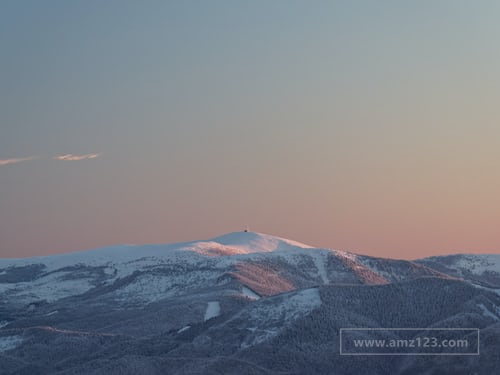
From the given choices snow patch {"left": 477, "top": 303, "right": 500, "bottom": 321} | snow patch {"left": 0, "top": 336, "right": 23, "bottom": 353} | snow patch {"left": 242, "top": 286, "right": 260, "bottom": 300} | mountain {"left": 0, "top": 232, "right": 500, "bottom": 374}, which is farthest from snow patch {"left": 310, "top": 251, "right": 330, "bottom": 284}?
snow patch {"left": 477, "top": 303, "right": 500, "bottom": 321}

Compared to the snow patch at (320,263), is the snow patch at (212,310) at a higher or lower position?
lower

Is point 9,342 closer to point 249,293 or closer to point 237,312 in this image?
point 237,312

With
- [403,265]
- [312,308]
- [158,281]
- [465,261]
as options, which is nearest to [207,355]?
[312,308]

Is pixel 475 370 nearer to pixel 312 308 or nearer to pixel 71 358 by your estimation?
pixel 312 308

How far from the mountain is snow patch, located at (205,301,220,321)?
0.13 metres

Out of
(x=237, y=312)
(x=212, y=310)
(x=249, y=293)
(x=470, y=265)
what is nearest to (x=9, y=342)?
(x=212, y=310)

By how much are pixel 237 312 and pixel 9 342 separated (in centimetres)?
2751

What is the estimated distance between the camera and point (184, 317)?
115 m

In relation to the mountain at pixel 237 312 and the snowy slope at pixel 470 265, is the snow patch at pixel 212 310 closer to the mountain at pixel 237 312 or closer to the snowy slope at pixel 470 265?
the mountain at pixel 237 312

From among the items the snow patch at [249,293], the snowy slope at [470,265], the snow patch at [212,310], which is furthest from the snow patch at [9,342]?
the snowy slope at [470,265]

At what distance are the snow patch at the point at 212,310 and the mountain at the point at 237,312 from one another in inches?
5.0

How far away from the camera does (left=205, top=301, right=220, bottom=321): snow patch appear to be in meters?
115

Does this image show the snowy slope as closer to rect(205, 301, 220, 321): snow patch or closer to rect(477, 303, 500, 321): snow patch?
rect(205, 301, 220, 321): snow patch

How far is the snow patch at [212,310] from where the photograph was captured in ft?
A: 377
